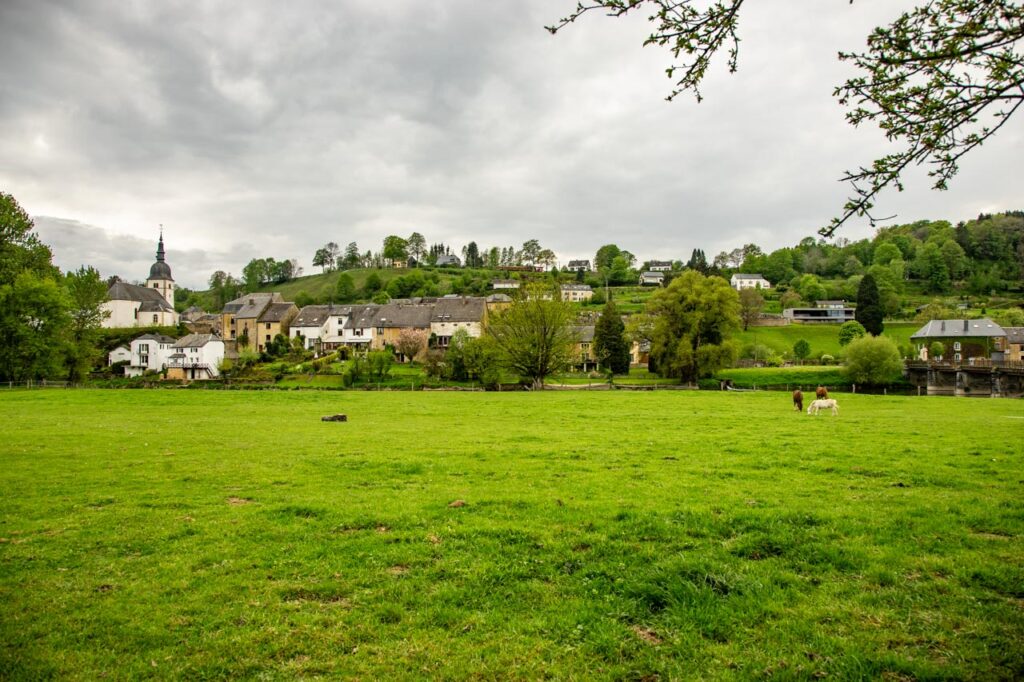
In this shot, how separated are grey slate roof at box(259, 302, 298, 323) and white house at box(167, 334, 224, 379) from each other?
49.8 feet

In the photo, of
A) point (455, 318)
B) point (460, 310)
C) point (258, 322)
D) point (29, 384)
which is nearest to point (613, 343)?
point (455, 318)

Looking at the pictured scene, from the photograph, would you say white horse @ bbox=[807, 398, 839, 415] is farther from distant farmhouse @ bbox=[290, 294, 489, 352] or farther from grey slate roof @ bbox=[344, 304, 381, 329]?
grey slate roof @ bbox=[344, 304, 381, 329]

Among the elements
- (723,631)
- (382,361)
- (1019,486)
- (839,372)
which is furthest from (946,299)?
(723,631)

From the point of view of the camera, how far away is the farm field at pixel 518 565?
16.8ft

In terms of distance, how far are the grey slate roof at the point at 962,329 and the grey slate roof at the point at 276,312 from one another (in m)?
111

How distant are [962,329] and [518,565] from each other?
92.4 metres

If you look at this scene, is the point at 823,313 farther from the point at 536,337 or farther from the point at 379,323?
the point at 536,337

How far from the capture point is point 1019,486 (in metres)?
10.7

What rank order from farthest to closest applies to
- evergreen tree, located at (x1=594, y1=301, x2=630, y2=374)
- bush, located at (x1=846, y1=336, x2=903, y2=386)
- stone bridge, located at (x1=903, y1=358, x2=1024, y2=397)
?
evergreen tree, located at (x1=594, y1=301, x2=630, y2=374) → bush, located at (x1=846, y1=336, x2=903, y2=386) → stone bridge, located at (x1=903, y1=358, x2=1024, y2=397)

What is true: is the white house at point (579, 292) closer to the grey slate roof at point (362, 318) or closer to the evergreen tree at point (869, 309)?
the evergreen tree at point (869, 309)

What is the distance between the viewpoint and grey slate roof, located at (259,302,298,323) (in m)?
108

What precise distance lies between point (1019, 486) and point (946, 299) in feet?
553

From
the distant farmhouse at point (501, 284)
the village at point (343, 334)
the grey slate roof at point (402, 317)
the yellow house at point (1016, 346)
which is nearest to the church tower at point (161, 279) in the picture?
the village at point (343, 334)

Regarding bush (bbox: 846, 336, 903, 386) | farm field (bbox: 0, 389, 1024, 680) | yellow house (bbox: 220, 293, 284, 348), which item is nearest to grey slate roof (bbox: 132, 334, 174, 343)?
yellow house (bbox: 220, 293, 284, 348)
